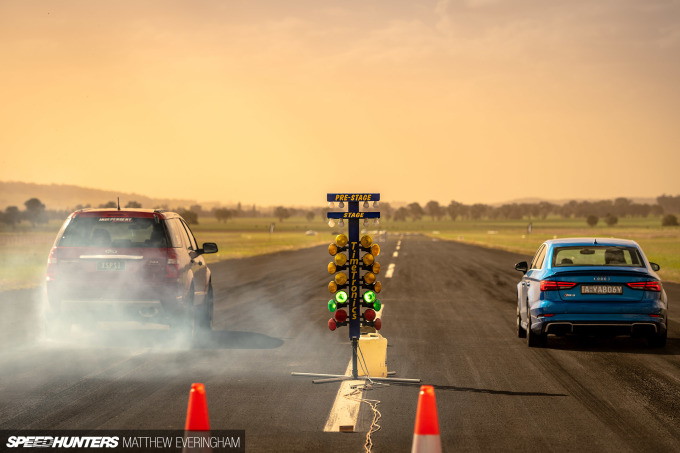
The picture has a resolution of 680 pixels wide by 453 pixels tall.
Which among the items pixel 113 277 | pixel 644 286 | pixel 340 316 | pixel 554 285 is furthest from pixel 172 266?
pixel 644 286

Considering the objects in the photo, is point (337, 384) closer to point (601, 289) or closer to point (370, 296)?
point (370, 296)

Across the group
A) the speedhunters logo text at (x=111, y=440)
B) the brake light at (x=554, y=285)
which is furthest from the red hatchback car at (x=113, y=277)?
the brake light at (x=554, y=285)

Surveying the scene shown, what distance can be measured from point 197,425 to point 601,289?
7.94 m

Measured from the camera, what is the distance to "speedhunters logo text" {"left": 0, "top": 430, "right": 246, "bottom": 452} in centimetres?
650

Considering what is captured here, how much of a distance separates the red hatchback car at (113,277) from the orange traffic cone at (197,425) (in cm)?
646

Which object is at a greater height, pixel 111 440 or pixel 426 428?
pixel 426 428

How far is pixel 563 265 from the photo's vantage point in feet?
40.3

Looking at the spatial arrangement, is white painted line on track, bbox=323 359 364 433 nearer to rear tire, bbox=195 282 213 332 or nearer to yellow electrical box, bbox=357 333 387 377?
yellow electrical box, bbox=357 333 387 377

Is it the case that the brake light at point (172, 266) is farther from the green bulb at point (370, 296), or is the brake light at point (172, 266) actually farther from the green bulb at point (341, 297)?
the green bulb at point (370, 296)

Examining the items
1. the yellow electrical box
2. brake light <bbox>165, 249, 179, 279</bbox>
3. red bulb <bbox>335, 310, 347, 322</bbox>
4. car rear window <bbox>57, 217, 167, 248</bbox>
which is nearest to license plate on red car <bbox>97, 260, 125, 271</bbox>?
car rear window <bbox>57, 217, 167, 248</bbox>

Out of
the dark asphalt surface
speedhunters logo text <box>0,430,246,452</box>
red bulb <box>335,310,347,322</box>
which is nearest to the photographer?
speedhunters logo text <box>0,430,246,452</box>

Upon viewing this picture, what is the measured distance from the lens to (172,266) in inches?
465

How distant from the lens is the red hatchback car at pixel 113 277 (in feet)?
38.2

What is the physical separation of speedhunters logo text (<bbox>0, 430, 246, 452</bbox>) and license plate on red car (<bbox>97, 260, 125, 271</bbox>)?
486cm
